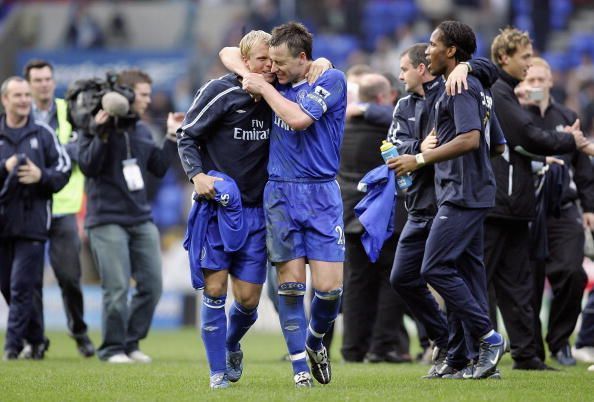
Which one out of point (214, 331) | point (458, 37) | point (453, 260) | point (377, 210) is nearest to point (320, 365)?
→ point (214, 331)

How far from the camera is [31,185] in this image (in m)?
12.0

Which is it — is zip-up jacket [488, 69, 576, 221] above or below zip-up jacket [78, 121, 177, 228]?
above

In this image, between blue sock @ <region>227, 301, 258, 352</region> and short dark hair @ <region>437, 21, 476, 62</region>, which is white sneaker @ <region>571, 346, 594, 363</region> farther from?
blue sock @ <region>227, 301, 258, 352</region>

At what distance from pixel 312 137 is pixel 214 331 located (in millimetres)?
1459

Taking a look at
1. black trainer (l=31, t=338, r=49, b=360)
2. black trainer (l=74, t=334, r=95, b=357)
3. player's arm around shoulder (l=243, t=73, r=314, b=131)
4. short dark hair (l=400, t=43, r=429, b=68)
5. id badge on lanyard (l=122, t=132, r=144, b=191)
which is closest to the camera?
player's arm around shoulder (l=243, t=73, r=314, b=131)

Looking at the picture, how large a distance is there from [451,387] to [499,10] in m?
A: 17.6

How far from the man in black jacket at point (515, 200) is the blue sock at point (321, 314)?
224 centimetres

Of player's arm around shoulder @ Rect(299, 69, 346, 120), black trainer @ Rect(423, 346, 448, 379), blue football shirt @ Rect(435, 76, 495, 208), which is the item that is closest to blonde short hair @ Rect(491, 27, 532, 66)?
blue football shirt @ Rect(435, 76, 495, 208)

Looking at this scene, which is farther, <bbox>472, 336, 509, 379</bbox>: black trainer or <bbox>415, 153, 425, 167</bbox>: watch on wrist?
<bbox>472, 336, 509, 379</bbox>: black trainer

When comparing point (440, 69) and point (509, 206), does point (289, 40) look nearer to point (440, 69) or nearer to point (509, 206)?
point (440, 69)

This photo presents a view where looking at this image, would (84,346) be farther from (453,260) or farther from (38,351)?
(453,260)

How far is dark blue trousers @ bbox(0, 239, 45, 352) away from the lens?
11.8 metres

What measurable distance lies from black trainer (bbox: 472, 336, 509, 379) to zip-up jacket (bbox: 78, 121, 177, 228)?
4.37 meters

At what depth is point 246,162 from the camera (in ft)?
27.7
